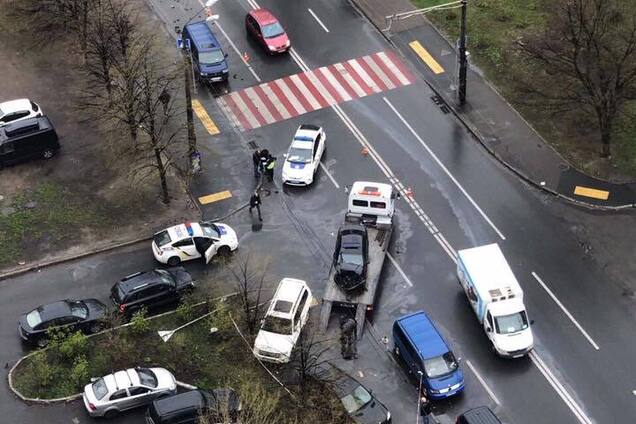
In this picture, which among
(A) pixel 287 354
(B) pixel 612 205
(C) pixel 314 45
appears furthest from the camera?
(C) pixel 314 45

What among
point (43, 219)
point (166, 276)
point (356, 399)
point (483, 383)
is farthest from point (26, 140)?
point (483, 383)

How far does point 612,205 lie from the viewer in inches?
1970

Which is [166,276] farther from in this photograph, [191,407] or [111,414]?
[191,407]

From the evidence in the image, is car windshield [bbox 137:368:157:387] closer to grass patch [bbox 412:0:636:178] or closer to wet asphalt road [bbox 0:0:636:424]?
wet asphalt road [bbox 0:0:636:424]

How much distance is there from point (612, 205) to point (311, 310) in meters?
17.8

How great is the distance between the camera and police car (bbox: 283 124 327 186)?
51500mm

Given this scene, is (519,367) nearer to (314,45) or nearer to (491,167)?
(491,167)

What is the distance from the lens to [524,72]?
58.4 metres

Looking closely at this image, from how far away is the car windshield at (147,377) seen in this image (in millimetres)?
39969

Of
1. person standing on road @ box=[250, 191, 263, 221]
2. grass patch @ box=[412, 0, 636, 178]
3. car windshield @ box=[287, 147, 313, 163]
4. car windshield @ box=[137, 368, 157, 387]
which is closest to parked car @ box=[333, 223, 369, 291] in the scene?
person standing on road @ box=[250, 191, 263, 221]

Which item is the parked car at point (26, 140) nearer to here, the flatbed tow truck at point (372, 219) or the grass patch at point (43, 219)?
the grass patch at point (43, 219)

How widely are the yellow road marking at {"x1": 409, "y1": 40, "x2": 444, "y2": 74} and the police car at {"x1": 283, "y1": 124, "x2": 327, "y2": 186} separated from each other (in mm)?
10441

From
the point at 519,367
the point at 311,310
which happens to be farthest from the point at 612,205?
the point at 311,310

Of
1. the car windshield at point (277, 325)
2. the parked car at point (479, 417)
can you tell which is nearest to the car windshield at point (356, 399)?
the parked car at point (479, 417)
